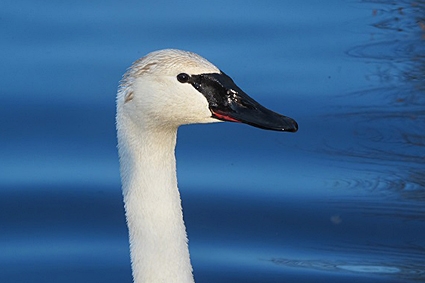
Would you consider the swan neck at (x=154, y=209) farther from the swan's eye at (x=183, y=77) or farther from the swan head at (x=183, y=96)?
the swan's eye at (x=183, y=77)

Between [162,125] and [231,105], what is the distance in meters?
0.27

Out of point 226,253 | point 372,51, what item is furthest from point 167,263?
point 372,51

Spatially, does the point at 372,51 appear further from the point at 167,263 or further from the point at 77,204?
the point at 167,263

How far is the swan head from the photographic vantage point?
4812mm

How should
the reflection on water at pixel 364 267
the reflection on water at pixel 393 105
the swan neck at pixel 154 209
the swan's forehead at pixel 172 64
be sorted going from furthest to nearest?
1. the reflection on water at pixel 393 105
2. the reflection on water at pixel 364 267
3. the swan neck at pixel 154 209
4. the swan's forehead at pixel 172 64

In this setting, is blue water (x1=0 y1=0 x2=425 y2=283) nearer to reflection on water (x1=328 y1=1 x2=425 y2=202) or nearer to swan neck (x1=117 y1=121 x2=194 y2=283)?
reflection on water (x1=328 y1=1 x2=425 y2=202)

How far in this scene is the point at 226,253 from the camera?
258 inches

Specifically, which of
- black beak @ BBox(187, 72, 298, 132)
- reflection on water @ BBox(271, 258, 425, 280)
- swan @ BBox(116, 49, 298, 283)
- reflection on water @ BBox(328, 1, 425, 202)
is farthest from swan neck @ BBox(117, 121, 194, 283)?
reflection on water @ BBox(328, 1, 425, 202)

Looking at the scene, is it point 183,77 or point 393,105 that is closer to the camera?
point 183,77

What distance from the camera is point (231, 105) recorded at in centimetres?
486

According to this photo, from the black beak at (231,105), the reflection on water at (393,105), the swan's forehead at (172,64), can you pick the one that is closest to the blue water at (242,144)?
the reflection on water at (393,105)

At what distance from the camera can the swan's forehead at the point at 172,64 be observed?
4805 millimetres

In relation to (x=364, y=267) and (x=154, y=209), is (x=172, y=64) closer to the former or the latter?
(x=154, y=209)

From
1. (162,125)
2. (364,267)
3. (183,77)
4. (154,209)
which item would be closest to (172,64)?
(183,77)
